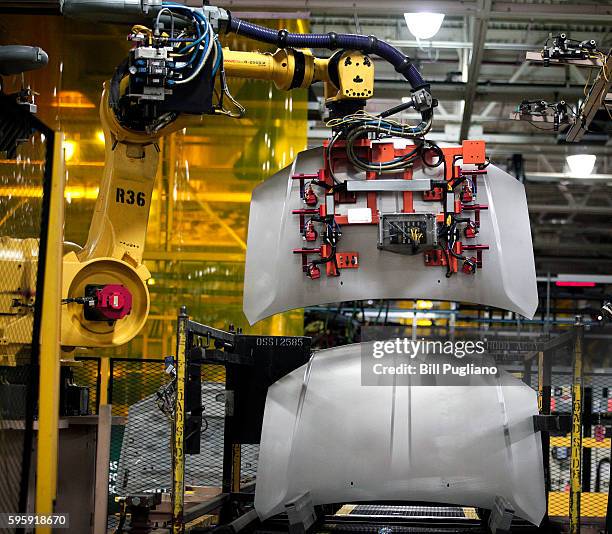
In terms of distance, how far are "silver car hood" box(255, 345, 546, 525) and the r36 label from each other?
165 centimetres

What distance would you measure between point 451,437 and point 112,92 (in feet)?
8.99

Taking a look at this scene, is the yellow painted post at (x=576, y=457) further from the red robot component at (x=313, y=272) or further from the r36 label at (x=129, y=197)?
the r36 label at (x=129, y=197)

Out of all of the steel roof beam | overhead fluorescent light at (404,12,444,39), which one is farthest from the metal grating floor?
the steel roof beam

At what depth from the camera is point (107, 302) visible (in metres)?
5.25

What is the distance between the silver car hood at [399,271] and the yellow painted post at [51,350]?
1468 millimetres

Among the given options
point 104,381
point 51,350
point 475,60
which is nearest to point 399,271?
point 104,381

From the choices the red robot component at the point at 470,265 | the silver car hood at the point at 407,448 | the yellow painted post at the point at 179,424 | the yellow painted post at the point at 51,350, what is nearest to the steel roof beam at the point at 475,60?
the red robot component at the point at 470,265

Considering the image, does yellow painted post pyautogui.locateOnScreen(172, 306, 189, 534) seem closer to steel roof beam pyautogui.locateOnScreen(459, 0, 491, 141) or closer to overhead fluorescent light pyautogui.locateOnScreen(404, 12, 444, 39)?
overhead fluorescent light pyautogui.locateOnScreen(404, 12, 444, 39)

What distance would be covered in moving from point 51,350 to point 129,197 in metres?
1.67

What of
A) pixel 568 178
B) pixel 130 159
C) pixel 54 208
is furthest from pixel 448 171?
pixel 568 178

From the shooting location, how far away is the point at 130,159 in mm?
5641

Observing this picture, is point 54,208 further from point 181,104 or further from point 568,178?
point 568,178
